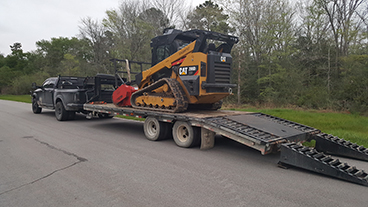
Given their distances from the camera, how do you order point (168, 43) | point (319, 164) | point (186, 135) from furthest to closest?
point (168, 43), point (186, 135), point (319, 164)

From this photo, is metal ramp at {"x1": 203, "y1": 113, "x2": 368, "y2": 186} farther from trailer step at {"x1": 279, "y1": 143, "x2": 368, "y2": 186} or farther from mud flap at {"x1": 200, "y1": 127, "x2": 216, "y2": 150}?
mud flap at {"x1": 200, "y1": 127, "x2": 216, "y2": 150}

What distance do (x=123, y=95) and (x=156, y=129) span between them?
104 inches

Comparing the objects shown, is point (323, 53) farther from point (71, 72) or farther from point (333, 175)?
point (71, 72)

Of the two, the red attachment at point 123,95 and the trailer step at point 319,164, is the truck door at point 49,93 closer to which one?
the red attachment at point 123,95

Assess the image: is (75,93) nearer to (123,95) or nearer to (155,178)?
(123,95)

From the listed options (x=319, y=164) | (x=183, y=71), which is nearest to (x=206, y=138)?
(x=183, y=71)

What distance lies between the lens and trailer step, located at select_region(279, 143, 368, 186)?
14.9 feet

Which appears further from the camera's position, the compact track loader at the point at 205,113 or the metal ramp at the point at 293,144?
the compact track loader at the point at 205,113

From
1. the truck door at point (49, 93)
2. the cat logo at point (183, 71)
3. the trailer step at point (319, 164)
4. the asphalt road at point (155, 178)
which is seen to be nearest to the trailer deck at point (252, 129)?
the trailer step at point (319, 164)

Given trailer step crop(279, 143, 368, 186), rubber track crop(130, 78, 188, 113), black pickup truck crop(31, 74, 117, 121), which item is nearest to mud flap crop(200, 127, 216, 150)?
rubber track crop(130, 78, 188, 113)

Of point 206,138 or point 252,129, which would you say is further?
point 206,138

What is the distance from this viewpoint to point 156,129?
8.09 meters

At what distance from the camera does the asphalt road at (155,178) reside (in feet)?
12.9

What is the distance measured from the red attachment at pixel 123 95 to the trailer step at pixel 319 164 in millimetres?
6208
